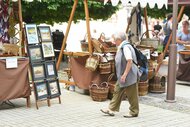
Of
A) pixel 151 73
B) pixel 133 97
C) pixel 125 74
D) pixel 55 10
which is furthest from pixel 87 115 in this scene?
A: pixel 55 10

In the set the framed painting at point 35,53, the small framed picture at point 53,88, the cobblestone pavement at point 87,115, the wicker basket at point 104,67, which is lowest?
the cobblestone pavement at point 87,115

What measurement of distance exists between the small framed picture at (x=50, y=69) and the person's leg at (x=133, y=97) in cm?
193

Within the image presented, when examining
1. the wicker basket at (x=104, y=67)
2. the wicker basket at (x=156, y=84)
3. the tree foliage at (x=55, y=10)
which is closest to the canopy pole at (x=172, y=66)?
Answer: the wicker basket at (x=156, y=84)

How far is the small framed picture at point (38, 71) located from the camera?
27.1ft

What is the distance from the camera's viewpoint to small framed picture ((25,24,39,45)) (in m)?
8.16

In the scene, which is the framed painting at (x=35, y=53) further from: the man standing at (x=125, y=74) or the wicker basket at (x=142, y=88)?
the wicker basket at (x=142, y=88)

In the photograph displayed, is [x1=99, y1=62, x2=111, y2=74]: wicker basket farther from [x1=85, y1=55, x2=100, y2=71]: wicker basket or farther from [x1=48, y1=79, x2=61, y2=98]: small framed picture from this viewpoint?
[x1=48, y1=79, x2=61, y2=98]: small framed picture

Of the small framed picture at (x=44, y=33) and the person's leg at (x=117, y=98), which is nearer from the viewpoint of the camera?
the person's leg at (x=117, y=98)

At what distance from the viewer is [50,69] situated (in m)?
8.59

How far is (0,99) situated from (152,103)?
10.9ft

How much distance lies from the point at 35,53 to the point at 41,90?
2.56 ft

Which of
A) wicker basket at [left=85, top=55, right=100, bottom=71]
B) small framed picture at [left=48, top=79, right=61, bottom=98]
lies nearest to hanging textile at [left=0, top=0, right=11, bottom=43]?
small framed picture at [left=48, top=79, right=61, bottom=98]

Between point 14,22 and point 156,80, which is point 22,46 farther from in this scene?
point 156,80

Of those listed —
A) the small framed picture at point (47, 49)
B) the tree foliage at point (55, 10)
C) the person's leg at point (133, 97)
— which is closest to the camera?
the person's leg at point (133, 97)
